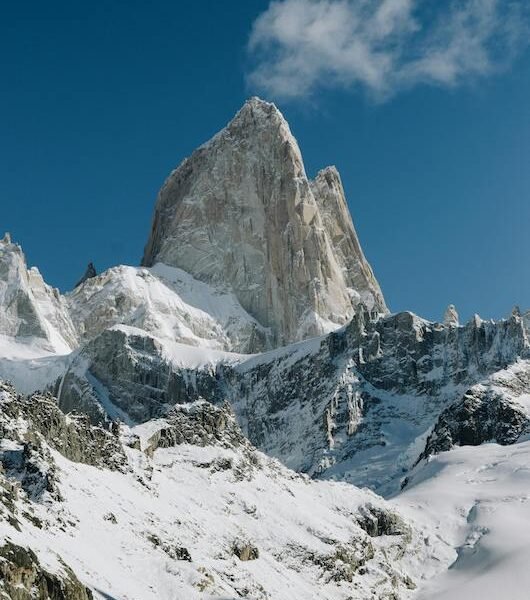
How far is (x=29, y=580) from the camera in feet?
265

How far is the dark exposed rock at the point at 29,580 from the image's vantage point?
79.2m

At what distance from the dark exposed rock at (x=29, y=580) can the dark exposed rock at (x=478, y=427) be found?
377 feet

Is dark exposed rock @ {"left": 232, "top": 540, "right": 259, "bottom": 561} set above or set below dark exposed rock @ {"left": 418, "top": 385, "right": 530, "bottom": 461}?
below

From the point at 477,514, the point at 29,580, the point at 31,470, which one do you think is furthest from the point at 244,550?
the point at 477,514

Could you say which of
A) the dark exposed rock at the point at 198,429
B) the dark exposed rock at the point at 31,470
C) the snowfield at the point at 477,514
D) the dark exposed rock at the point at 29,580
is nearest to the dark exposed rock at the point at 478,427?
the snowfield at the point at 477,514

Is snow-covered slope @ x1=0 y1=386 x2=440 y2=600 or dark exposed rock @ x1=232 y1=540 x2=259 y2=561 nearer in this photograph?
snow-covered slope @ x1=0 y1=386 x2=440 y2=600

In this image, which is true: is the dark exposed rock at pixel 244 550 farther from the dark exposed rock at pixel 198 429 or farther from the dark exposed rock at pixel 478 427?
the dark exposed rock at pixel 478 427

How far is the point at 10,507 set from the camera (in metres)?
89.3

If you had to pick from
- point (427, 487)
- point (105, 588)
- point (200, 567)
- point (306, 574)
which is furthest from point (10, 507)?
point (427, 487)

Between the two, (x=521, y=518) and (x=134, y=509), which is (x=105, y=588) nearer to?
(x=134, y=509)

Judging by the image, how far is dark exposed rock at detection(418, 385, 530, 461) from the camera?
194500 mm

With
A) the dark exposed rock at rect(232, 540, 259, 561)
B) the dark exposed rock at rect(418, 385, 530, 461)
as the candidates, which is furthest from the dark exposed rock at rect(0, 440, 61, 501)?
the dark exposed rock at rect(418, 385, 530, 461)

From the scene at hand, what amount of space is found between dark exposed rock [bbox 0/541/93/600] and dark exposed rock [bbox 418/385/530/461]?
377 ft

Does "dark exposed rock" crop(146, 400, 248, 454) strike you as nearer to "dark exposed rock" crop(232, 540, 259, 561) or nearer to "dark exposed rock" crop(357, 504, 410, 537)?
"dark exposed rock" crop(357, 504, 410, 537)
